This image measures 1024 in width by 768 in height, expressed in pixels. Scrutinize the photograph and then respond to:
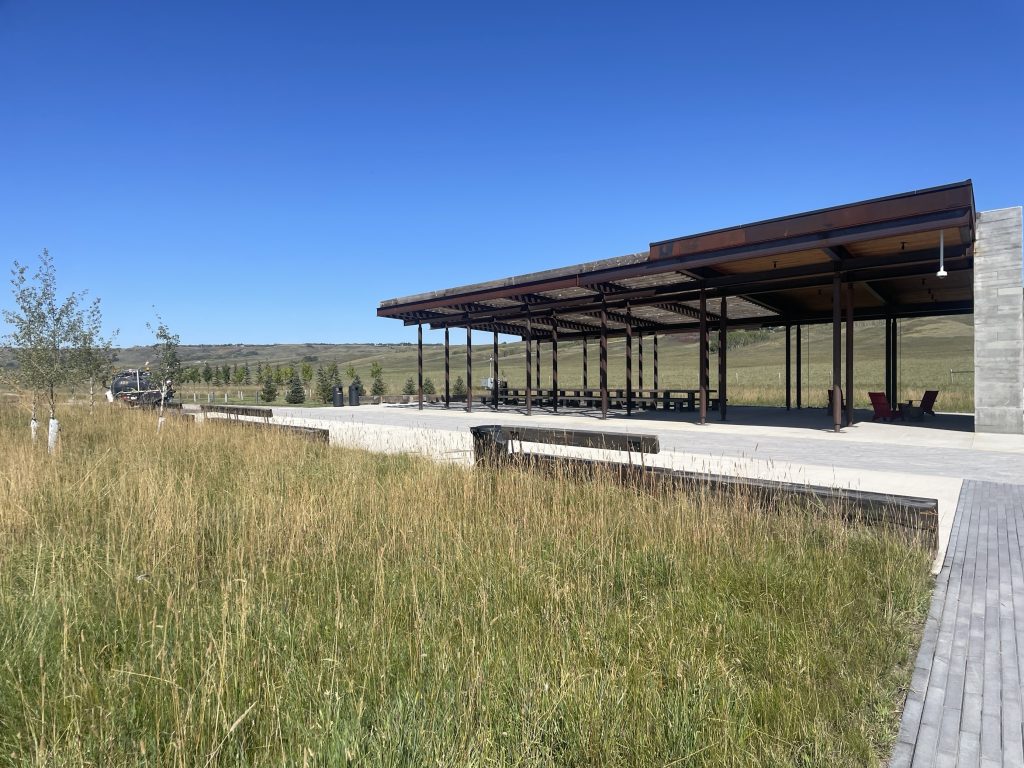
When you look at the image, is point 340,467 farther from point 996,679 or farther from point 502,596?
point 996,679

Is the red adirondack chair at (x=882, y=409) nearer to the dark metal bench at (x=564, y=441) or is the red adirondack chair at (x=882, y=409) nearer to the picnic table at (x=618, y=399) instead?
the picnic table at (x=618, y=399)

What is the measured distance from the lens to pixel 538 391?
2412cm


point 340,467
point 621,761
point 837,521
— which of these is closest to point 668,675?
point 621,761

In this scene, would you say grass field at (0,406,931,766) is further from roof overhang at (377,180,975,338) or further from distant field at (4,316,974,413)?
distant field at (4,316,974,413)

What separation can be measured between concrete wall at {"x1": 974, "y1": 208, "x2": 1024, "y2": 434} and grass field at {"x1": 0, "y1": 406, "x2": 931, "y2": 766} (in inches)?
485

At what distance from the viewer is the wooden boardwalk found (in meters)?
2.33

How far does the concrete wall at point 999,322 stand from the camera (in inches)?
505

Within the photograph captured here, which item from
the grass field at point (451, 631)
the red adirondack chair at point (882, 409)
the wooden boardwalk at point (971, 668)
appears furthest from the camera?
the red adirondack chair at point (882, 409)

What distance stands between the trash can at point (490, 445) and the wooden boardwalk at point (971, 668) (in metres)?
4.76

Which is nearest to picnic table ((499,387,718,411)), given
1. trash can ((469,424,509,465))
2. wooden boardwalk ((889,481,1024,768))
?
trash can ((469,424,509,465))

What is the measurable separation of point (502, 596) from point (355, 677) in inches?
44.9

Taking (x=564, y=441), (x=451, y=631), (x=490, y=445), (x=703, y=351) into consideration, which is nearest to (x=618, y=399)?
(x=703, y=351)

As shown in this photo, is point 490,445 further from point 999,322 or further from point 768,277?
point 999,322

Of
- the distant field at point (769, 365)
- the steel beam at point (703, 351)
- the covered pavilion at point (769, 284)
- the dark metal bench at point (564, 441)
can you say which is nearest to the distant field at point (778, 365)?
the distant field at point (769, 365)
